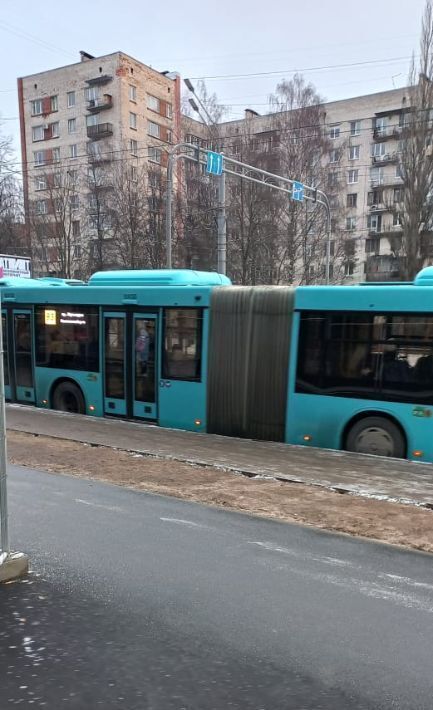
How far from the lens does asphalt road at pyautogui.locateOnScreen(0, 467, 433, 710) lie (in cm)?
250

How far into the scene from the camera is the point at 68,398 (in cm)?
1190

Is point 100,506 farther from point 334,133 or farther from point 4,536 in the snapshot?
point 334,133

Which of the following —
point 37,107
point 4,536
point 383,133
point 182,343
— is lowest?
point 4,536

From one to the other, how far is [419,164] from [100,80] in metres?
35.3

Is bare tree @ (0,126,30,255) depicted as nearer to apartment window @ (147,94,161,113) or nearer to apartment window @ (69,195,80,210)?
apartment window @ (69,195,80,210)

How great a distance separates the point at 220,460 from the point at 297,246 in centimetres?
2561

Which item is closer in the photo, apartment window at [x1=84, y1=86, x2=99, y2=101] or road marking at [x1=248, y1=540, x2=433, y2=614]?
road marking at [x1=248, y1=540, x2=433, y2=614]

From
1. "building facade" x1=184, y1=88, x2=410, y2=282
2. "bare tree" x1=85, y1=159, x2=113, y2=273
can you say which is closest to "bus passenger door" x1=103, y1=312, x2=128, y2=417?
"bare tree" x1=85, y1=159, x2=113, y2=273

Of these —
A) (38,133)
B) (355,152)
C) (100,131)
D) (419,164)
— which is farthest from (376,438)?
(38,133)

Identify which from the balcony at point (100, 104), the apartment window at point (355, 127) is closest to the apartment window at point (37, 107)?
the balcony at point (100, 104)

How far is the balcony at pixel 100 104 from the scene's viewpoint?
166 feet

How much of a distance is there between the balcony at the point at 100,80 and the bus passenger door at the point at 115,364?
1870 inches

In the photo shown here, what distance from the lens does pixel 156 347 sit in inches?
403

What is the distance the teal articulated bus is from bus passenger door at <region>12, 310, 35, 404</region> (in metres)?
0.03
